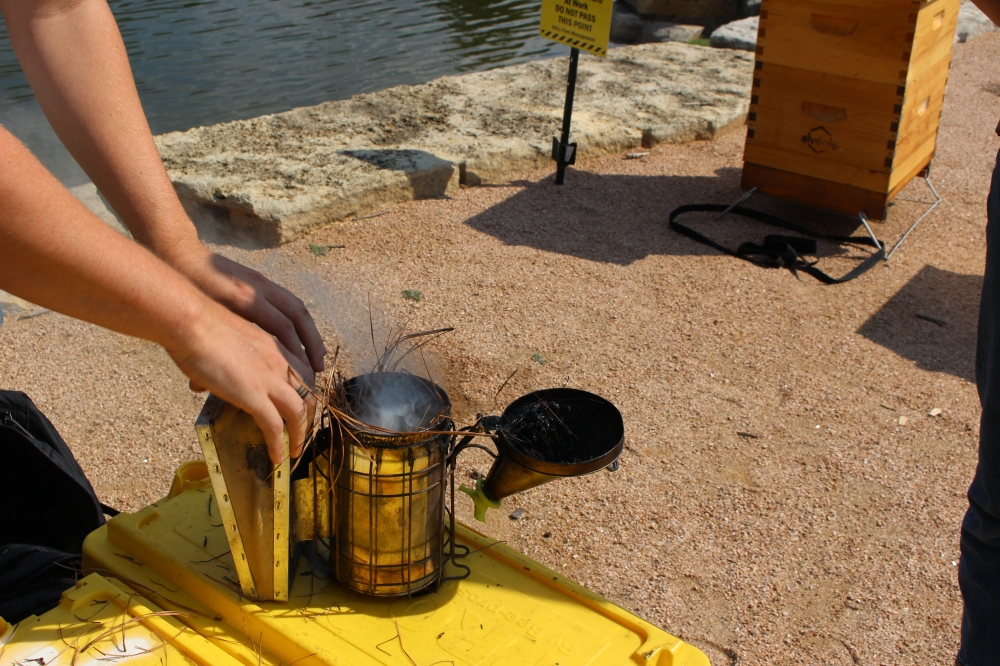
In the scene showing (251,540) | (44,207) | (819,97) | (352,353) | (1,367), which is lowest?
(1,367)

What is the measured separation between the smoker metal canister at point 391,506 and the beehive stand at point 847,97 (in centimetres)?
360

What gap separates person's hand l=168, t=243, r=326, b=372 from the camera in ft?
5.14

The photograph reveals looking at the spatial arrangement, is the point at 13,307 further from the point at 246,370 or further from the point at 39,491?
the point at 246,370

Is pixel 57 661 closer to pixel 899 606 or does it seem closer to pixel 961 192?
pixel 899 606

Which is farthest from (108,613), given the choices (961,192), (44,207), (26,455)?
(961,192)

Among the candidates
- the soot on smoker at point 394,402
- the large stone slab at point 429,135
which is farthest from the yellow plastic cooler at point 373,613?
the large stone slab at point 429,135

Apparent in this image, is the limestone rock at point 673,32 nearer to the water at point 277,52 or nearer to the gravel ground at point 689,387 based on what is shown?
the water at point 277,52

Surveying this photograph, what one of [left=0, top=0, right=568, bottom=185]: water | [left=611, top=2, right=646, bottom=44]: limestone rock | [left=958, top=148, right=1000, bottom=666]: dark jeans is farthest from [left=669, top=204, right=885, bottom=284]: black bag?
[left=611, top=2, right=646, bottom=44]: limestone rock

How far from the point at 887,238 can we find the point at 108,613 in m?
4.57

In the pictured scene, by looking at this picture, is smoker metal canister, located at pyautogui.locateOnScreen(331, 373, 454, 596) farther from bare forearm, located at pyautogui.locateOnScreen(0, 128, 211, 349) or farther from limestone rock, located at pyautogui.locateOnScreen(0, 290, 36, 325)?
limestone rock, located at pyautogui.locateOnScreen(0, 290, 36, 325)

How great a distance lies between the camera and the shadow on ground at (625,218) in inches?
190

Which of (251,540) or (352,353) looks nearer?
(251,540)

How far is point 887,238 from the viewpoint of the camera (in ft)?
16.2

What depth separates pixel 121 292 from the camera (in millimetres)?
1237
